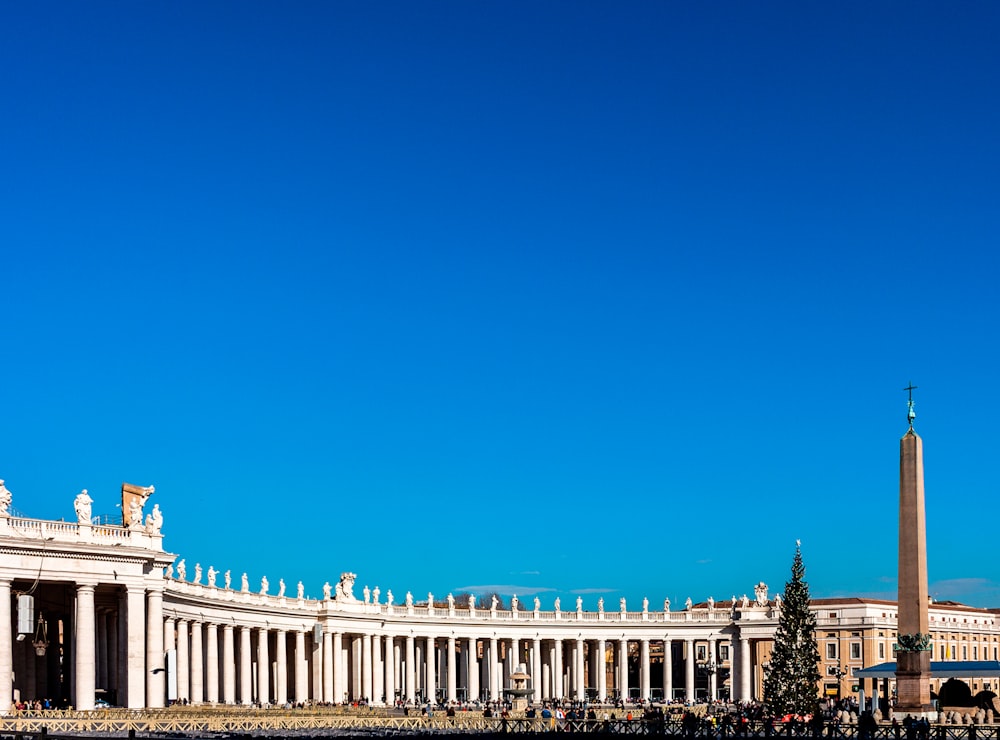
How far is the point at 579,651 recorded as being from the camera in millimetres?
129875

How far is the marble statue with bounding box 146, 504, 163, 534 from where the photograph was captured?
71875mm

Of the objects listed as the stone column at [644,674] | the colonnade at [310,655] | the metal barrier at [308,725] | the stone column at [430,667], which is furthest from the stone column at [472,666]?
the metal barrier at [308,725]

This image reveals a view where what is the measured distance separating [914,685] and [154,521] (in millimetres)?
37447

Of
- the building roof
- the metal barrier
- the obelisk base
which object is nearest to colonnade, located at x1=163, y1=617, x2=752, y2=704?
the building roof

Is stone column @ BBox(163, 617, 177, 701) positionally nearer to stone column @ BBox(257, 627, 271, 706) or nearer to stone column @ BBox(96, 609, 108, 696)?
stone column @ BBox(96, 609, 108, 696)

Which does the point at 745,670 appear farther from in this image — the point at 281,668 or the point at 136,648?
the point at 136,648

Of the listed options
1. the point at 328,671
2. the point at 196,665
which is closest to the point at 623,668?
the point at 328,671

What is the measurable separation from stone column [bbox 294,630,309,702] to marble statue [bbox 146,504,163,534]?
118 ft

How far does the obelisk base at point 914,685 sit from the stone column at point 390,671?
67.3 m

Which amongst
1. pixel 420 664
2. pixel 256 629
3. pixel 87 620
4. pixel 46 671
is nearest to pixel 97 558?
pixel 87 620

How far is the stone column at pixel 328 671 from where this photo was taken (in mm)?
108438

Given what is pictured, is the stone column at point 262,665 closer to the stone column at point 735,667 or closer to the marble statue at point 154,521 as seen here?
the marble statue at point 154,521

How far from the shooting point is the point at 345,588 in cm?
11431

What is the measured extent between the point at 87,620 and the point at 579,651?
68.8 metres
